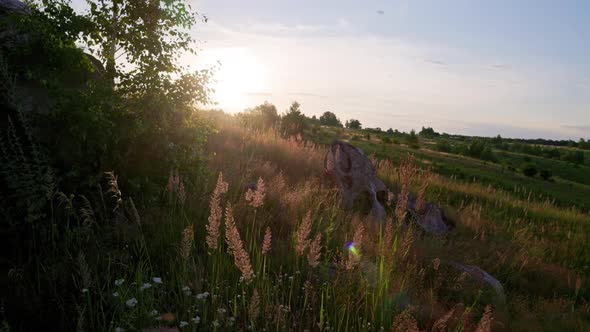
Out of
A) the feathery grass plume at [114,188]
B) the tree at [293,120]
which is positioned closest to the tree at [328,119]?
the tree at [293,120]

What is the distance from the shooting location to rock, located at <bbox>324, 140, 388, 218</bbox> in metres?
8.20

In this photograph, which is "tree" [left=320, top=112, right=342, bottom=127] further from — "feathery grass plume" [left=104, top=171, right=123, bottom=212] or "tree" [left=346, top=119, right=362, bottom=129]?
"feathery grass plume" [left=104, top=171, right=123, bottom=212]

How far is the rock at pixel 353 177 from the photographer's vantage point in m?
8.20

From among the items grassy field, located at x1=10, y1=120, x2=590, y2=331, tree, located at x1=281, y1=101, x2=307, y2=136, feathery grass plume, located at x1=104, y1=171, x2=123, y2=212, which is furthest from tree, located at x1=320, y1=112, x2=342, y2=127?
feathery grass plume, located at x1=104, y1=171, x2=123, y2=212

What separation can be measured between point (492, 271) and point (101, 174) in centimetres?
607

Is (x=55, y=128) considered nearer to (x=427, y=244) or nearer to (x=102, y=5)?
(x=102, y=5)

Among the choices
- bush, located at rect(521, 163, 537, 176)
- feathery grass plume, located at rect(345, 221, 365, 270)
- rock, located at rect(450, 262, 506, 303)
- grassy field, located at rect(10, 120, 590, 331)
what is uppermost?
feathery grass plume, located at rect(345, 221, 365, 270)

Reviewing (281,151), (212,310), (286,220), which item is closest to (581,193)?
(281,151)

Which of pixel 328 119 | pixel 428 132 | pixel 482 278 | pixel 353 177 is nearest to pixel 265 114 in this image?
pixel 353 177

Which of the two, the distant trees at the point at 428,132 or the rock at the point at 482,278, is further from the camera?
the distant trees at the point at 428,132

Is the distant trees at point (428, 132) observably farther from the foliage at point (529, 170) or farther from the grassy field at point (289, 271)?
the grassy field at point (289, 271)

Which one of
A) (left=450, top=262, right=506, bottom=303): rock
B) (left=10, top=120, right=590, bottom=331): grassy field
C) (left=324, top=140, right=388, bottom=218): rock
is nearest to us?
(left=10, top=120, right=590, bottom=331): grassy field

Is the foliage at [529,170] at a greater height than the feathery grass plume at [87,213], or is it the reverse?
the feathery grass plume at [87,213]

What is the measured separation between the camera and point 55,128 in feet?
15.0
